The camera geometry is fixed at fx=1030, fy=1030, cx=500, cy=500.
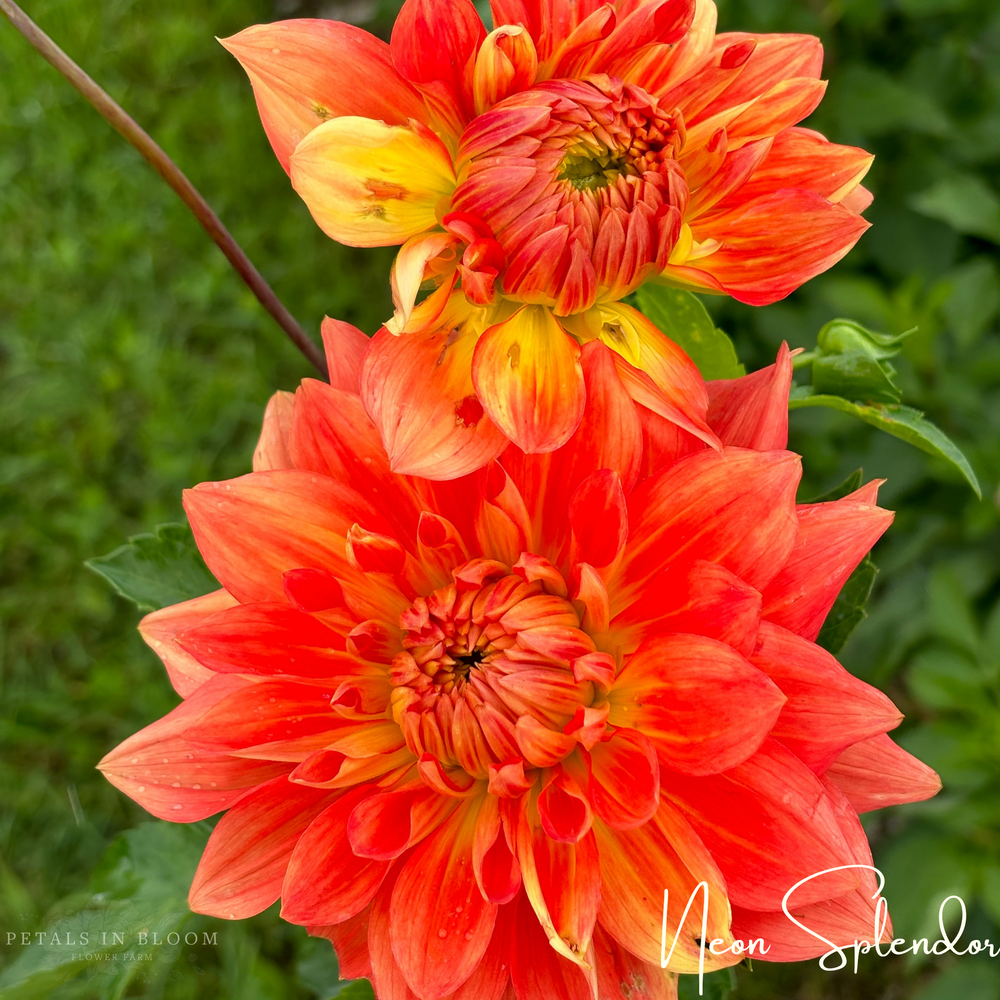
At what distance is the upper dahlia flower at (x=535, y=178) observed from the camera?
0.86m

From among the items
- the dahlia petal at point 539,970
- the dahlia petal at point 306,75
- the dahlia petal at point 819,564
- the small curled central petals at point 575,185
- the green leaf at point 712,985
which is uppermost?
the dahlia petal at point 306,75

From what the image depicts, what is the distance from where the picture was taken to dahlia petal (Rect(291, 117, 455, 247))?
33.0 inches

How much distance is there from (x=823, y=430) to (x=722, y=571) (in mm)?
1434

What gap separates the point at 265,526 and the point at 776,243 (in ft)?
1.79

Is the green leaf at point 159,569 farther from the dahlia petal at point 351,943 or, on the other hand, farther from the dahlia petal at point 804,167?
the dahlia petal at point 804,167

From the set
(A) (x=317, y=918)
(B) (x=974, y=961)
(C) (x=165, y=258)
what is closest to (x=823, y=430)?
(B) (x=974, y=961)

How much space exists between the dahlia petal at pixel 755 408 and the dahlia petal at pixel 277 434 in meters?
0.46

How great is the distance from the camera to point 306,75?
882 millimetres

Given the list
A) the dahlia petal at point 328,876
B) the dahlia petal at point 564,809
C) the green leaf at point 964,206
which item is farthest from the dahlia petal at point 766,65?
the green leaf at point 964,206

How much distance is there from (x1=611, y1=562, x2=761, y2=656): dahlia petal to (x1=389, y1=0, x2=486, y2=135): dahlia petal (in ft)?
1.54

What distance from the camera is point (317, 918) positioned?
94 centimetres

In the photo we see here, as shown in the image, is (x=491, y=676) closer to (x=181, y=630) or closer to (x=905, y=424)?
(x=181, y=630)

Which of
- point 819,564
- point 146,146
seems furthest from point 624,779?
point 146,146

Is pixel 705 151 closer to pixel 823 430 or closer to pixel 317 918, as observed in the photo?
pixel 317 918
